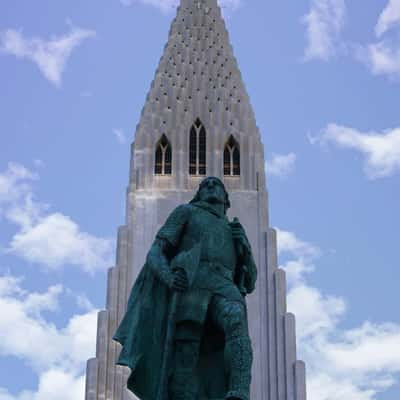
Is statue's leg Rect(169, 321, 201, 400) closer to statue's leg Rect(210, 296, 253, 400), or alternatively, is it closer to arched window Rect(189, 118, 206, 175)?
statue's leg Rect(210, 296, 253, 400)

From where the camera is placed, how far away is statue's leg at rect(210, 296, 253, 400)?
365 inches

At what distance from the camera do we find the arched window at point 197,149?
53219 mm

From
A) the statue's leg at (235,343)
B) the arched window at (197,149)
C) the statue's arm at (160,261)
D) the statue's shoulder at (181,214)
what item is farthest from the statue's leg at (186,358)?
the arched window at (197,149)

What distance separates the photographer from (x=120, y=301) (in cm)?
4762

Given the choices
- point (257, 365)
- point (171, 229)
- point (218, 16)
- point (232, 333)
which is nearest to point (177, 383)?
point (232, 333)

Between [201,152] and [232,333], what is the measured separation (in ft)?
147

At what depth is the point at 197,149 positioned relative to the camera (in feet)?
177

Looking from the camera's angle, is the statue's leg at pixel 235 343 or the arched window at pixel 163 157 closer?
the statue's leg at pixel 235 343

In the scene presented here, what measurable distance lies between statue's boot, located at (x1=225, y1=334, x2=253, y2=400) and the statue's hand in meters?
0.66

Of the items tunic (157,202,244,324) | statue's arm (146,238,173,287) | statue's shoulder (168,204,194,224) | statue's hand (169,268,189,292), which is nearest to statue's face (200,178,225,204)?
tunic (157,202,244,324)

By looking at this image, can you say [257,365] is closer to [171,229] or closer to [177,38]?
[177,38]

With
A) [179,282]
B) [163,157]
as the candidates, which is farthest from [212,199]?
[163,157]

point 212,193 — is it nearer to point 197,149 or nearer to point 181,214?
point 181,214

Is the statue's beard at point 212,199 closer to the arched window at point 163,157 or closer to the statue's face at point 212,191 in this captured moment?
the statue's face at point 212,191
